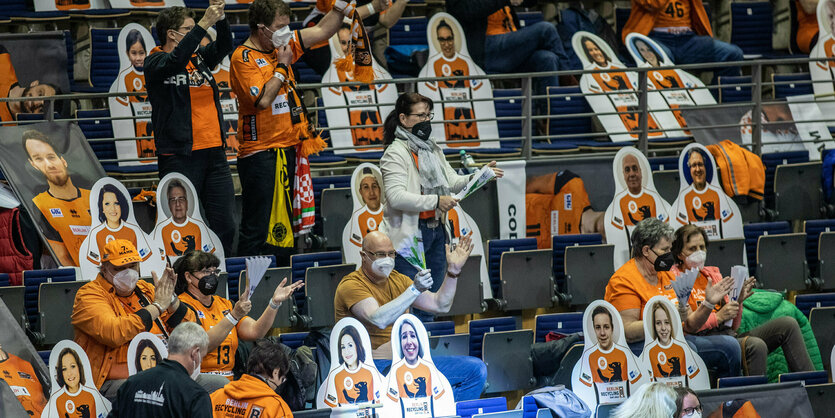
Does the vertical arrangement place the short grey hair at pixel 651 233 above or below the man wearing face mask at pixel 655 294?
A: above

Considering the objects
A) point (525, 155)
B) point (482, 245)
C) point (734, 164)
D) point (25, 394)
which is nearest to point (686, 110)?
point (734, 164)

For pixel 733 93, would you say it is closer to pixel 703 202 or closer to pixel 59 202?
pixel 703 202

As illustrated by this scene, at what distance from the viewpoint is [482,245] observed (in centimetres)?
877

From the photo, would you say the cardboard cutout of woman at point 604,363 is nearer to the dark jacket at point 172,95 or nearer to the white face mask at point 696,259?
the white face mask at point 696,259

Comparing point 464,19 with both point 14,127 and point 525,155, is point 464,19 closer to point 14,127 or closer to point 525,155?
point 525,155

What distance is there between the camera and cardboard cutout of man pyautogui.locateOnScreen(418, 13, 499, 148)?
10195 millimetres

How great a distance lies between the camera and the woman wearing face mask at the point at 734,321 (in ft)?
24.0

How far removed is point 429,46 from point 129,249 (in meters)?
4.59

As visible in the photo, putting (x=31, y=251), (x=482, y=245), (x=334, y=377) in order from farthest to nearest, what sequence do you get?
(x=482, y=245)
(x=31, y=251)
(x=334, y=377)

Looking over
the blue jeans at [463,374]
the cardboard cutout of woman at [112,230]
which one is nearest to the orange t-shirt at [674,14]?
the blue jeans at [463,374]

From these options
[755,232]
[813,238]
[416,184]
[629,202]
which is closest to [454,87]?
[629,202]

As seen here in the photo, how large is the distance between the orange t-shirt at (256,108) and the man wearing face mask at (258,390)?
210cm

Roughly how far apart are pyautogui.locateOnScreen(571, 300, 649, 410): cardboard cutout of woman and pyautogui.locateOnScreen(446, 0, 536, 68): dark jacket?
415 cm

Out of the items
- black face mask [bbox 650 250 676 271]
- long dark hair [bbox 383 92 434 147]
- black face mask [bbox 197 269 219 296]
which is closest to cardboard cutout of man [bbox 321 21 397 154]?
long dark hair [bbox 383 92 434 147]
